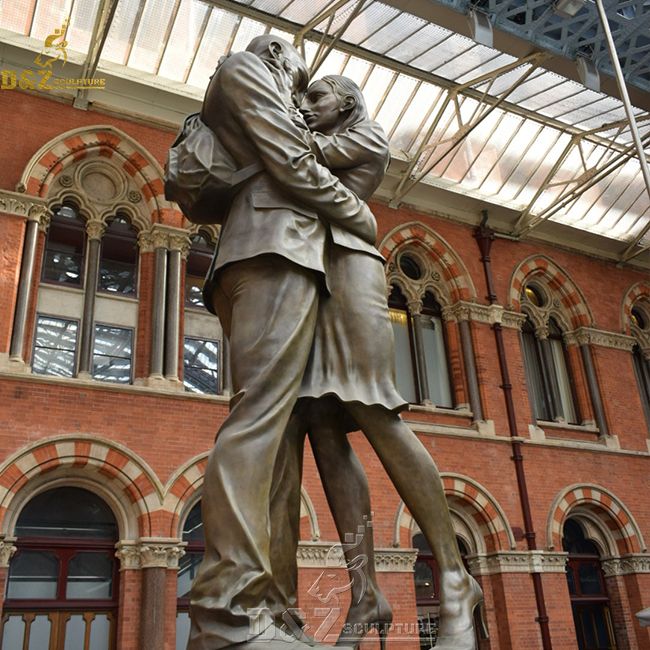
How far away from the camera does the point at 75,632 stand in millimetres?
8852

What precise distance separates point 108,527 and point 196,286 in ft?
12.0

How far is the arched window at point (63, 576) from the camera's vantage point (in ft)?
28.5

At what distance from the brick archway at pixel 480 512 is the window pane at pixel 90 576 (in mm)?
4636

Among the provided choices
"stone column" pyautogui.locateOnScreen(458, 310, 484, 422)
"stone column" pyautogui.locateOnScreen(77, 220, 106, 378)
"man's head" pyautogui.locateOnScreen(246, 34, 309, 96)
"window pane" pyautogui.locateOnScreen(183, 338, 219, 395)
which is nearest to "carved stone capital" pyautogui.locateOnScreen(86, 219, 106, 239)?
"stone column" pyautogui.locateOnScreen(77, 220, 106, 378)

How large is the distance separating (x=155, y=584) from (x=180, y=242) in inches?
184

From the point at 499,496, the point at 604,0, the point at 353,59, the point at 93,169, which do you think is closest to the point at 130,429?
the point at 93,169

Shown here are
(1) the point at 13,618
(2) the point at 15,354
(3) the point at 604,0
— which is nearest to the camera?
(1) the point at 13,618

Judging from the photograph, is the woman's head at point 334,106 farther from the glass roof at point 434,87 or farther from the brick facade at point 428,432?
the glass roof at point 434,87

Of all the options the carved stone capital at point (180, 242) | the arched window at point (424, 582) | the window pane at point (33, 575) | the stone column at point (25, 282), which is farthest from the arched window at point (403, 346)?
the window pane at point (33, 575)

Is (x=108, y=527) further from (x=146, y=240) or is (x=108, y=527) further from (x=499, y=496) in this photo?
(x=499, y=496)

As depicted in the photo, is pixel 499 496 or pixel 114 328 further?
pixel 499 496

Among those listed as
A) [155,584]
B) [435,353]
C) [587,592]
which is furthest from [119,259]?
[587,592]

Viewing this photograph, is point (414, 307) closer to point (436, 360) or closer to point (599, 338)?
point (436, 360)

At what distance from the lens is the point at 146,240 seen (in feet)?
35.5
